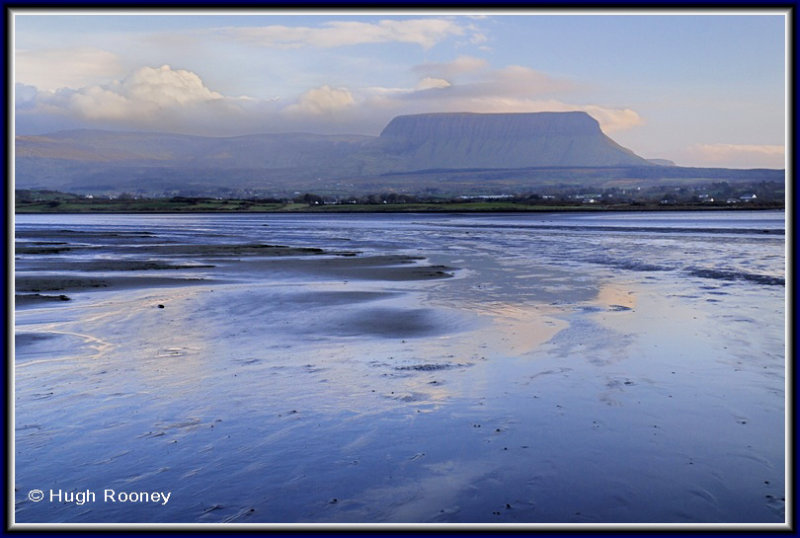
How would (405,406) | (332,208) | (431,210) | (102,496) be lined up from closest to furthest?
(102,496)
(405,406)
(431,210)
(332,208)

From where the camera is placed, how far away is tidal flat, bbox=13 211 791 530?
5973 mm

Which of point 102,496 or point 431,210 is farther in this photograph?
point 431,210

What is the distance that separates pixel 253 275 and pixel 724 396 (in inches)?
657

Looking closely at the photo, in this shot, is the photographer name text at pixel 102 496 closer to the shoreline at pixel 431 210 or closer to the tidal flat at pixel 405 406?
the tidal flat at pixel 405 406

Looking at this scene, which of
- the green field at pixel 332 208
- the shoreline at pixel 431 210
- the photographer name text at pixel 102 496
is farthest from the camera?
the green field at pixel 332 208

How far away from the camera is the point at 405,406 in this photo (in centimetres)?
843

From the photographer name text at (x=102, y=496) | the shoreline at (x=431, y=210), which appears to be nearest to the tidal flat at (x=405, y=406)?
the photographer name text at (x=102, y=496)

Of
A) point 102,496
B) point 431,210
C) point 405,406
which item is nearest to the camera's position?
point 102,496

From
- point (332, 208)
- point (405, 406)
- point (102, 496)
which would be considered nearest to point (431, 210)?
point (332, 208)

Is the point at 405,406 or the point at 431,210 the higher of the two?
the point at 431,210

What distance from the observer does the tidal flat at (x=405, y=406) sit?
5973 mm

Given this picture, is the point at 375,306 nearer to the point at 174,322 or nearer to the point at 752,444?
the point at 174,322

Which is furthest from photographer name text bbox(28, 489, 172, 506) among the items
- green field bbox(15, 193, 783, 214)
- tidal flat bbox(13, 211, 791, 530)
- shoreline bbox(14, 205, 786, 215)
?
green field bbox(15, 193, 783, 214)

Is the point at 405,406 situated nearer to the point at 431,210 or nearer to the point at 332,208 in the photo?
the point at 431,210
